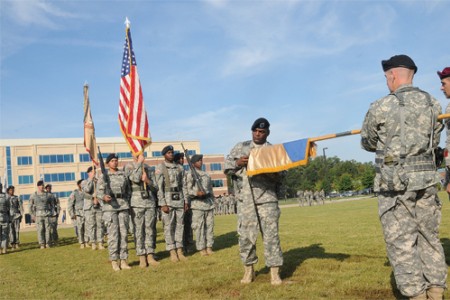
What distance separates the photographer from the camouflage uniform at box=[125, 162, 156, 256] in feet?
30.8

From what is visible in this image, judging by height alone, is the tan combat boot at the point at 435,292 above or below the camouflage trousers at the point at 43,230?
below

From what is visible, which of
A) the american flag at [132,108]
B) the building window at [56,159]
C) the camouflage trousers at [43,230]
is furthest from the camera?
the building window at [56,159]

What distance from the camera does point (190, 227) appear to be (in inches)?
471

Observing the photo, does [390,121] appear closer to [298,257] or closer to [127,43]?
[298,257]

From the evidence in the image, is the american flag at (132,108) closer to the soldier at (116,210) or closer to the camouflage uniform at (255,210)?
the soldier at (116,210)

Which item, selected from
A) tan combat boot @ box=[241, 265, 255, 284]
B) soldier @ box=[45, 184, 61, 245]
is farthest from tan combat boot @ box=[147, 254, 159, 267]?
soldier @ box=[45, 184, 61, 245]

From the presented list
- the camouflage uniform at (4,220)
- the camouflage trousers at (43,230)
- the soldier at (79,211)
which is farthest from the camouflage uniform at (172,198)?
the camouflage trousers at (43,230)

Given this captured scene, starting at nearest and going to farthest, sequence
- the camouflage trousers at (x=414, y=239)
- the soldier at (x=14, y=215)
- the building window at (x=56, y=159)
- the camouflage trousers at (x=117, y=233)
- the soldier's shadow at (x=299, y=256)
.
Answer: the camouflage trousers at (x=414, y=239) → the soldier's shadow at (x=299, y=256) → the camouflage trousers at (x=117, y=233) → the soldier at (x=14, y=215) → the building window at (x=56, y=159)

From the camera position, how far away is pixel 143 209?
9.53 meters

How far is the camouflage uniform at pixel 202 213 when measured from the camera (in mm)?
10445

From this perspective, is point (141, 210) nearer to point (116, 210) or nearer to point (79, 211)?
point (116, 210)

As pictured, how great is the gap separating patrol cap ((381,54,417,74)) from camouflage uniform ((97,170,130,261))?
21.1 ft

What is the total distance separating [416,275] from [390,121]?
1.61 meters

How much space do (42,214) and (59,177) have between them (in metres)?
60.3
